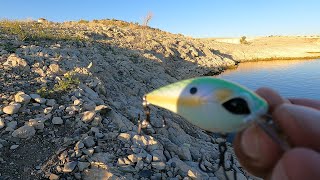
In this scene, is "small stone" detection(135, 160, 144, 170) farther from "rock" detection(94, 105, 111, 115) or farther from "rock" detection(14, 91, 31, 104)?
"rock" detection(14, 91, 31, 104)

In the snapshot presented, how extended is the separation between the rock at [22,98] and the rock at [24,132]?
3.97 feet

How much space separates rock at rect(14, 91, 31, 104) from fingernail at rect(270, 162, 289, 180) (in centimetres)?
753

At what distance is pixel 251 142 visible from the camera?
1.85 m

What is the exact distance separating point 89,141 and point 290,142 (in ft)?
19.4

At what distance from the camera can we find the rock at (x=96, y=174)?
6.11 metres

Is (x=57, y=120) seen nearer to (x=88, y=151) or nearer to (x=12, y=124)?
(x=12, y=124)

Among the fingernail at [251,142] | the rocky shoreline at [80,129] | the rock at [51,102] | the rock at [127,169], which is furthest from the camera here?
the rock at [51,102]

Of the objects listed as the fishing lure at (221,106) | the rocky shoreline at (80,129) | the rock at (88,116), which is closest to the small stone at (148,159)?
the rocky shoreline at (80,129)

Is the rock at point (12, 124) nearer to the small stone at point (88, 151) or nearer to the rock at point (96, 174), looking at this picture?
the small stone at point (88, 151)

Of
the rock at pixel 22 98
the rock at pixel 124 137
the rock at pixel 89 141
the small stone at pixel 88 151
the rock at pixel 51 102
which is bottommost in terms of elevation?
the rock at pixel 124 137

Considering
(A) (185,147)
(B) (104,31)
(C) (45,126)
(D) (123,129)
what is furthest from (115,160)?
(B) (104,31)

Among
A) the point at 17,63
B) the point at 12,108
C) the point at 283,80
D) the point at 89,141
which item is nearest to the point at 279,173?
the point at 89,141

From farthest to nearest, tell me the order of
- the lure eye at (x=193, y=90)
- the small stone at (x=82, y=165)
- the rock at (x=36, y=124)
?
the rock at (x=36, y=124), the small stone at (x=82, y=165), the lure eye at (x=193, y=90)

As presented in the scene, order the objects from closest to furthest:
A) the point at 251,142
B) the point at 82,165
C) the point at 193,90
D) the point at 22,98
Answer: the point at 251,142
the point at 193,90
the point at 82,165
the point at 22,98
